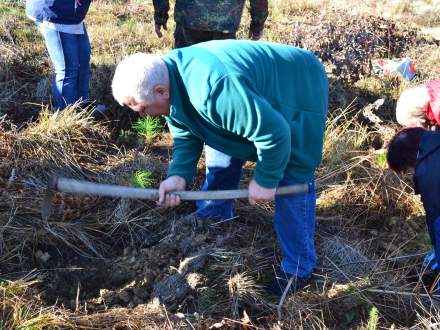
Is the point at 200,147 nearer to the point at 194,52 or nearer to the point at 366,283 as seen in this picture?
the point at 194,52

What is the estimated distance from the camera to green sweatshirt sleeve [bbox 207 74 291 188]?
2002 millimetres

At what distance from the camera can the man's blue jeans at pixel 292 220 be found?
→ 264cm

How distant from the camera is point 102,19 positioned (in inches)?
257

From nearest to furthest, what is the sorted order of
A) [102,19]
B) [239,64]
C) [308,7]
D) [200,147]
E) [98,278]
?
[239,64] < [200,147] < [98,278] < [102,19] < [308,7]

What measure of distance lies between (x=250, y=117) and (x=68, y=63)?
220cm

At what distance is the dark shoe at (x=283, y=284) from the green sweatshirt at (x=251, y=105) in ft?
2.02

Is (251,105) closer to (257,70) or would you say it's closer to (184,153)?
(257,70)

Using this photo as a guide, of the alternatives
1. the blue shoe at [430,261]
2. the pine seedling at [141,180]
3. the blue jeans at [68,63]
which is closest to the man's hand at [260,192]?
the pine seedling at [141,180]

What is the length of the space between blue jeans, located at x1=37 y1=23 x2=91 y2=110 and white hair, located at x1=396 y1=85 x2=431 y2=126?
2.30 m

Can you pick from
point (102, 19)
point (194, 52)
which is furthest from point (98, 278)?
point (102, 19)

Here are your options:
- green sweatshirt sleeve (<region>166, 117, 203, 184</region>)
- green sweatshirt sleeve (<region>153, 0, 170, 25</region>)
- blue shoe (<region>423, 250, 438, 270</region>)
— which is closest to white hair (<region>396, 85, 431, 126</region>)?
blue shoe (<region>423, 250, 438, 270</region>)

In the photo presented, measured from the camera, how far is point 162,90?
2.12 meters

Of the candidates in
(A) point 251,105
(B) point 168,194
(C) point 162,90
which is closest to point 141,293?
(B) point 168,194

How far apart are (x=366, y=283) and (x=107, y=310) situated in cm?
139
